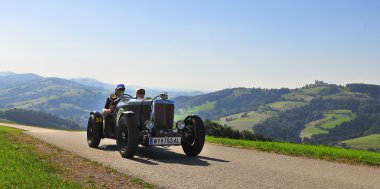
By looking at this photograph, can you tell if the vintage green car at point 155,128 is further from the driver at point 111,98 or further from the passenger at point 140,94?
the driver at point 111,98

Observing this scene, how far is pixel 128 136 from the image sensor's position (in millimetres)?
12219

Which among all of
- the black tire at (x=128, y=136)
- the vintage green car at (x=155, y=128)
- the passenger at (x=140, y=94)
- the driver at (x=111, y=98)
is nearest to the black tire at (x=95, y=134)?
the driver at (x=111, y=98)

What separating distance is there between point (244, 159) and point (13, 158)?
22.4 ft

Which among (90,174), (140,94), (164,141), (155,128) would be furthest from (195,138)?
(90,174)

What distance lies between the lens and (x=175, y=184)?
26.3ft

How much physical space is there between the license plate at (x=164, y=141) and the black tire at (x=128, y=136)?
499 mm

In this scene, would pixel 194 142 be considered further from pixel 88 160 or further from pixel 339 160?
pixel 339 160

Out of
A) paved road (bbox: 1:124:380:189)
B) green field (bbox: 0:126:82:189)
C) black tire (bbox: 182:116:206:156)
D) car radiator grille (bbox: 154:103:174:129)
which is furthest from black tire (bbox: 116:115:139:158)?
green field (bbox: 0:126:82:189)

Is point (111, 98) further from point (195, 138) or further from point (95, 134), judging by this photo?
point (195, 138)

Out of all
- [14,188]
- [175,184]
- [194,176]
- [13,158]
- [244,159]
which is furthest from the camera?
[244,159]

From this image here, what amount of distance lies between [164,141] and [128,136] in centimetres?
114

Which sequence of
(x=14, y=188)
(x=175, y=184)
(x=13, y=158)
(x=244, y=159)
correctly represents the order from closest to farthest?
(x=14, y=188)
(x=175, y=184)
(x=13, y=158)
(x=244, y=159)

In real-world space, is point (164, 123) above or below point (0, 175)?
above

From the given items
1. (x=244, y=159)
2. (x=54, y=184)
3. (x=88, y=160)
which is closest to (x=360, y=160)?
(x=244, y=159)
